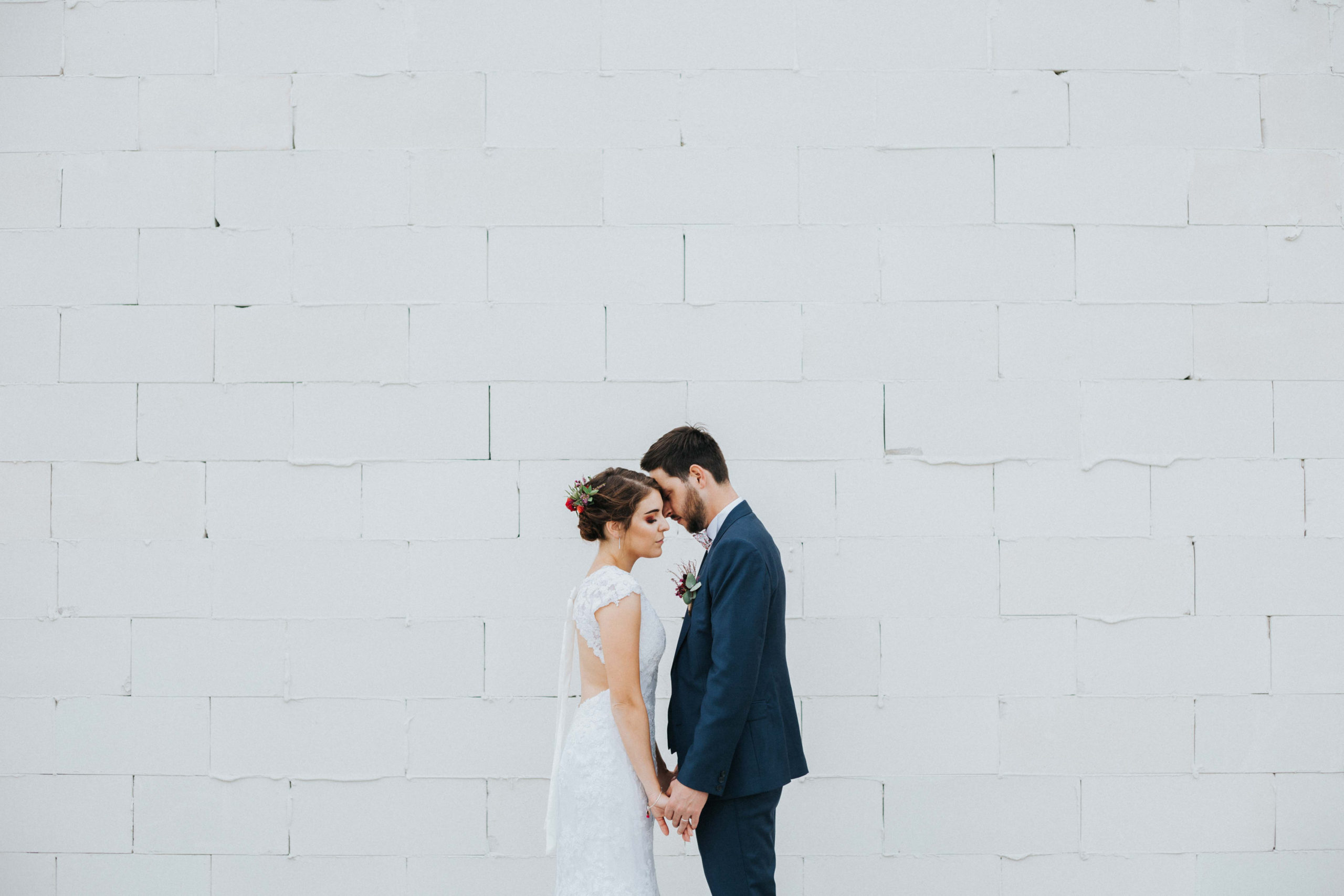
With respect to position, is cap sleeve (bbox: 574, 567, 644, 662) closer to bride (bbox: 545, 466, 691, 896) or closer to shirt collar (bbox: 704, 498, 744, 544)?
bride (bbox: 545, 466, 691, 896)

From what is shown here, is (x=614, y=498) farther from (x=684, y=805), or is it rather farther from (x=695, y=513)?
(x=684, y=805)

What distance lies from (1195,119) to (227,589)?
3429 millimetres

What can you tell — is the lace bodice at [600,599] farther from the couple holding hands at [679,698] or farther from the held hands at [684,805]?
the held hands at [684,805]

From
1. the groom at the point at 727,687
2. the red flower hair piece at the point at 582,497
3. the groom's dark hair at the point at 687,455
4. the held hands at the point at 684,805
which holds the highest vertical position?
the groom's dark hair at the point at 687,455

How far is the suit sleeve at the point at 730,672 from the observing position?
2135mm

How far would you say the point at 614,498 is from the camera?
227cm

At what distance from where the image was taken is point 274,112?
9.15 feet

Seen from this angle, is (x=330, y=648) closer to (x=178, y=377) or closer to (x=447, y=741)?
(x=447, y=741)

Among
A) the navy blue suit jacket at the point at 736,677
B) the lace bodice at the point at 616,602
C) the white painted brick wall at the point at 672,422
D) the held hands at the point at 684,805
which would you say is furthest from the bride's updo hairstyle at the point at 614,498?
the held hands at the point at 684,805

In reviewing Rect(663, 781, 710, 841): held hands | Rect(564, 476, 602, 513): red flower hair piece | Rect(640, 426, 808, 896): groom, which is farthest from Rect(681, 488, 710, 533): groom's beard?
Rect(663, 781, 710, 841): held hands

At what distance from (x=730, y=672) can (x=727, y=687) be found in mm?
37

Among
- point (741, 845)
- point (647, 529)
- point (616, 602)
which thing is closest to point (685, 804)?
point (741, 845)

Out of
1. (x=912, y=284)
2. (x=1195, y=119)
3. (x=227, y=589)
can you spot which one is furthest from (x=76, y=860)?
(x=1195, y=119)

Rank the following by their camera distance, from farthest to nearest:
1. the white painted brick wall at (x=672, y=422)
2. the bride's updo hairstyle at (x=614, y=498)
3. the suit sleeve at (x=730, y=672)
Result: 1. the white painted brick wall at (x=672, y=422)
2. the bride's updo hairstyle at (x=614, y=498)
3. the suit sleeve at (x=730, y=672)
